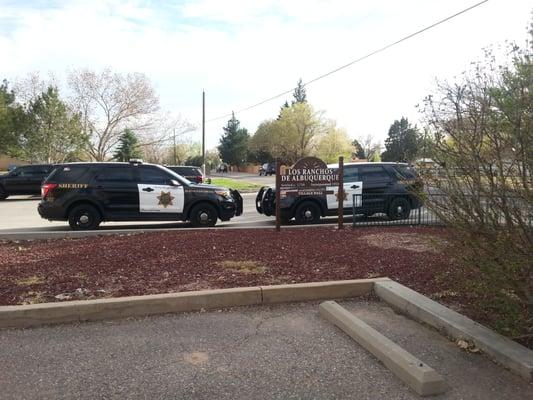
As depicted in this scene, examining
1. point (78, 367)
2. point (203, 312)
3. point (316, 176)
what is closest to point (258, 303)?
point (203, 312)

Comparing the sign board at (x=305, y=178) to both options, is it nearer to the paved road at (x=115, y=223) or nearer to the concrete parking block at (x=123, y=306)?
the paved road at (x=115, y=223)

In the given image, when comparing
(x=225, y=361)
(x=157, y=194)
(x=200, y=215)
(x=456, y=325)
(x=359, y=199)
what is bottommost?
(x=225, y=361)

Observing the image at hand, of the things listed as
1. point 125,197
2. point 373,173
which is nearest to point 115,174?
point 125,197

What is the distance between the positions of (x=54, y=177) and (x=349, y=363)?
1007cm

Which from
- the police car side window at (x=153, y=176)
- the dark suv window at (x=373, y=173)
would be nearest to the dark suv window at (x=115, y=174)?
the police car side window at (x=153, y=176)

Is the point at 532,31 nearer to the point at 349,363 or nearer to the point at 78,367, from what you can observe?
the point at 349,363

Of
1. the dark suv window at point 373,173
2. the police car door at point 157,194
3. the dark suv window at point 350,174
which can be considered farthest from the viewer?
the dark suv window at point 373,173

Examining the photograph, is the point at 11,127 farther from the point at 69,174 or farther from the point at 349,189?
the point at 349,189

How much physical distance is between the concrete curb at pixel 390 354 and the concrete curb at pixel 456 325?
25.5 inches

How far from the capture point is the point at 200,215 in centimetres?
1264

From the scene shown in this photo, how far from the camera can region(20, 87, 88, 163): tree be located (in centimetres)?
4131

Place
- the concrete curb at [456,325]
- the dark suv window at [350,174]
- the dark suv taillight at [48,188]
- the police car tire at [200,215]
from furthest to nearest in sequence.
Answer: the dark suv window at [350,174]
the police car tire at [200,215]
the dark suv taillight at [48,188]
the concrete curb at [456,325]

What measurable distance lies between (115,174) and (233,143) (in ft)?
277

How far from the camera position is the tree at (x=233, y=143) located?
94.9 meters
